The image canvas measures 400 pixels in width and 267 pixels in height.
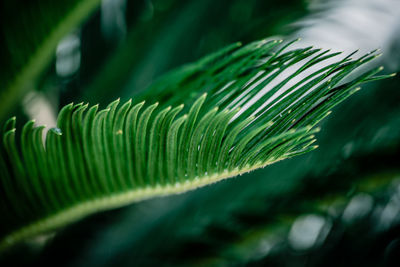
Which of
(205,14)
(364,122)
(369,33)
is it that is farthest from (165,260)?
(369,33)

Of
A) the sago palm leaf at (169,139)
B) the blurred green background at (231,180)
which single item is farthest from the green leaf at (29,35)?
the sago palm leaf at (169,139)

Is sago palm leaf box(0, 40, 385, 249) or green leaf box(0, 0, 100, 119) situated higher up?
green leaf box(0, 0, 100, 119)

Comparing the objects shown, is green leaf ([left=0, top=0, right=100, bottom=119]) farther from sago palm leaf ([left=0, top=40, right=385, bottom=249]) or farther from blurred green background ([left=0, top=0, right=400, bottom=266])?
sago palm leaf ([left=0, top=40, right=385, bottom=249])

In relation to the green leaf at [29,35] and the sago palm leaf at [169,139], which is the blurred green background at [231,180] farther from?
the sago palm leaf at [169,139]

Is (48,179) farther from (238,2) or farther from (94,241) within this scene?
(238,2)

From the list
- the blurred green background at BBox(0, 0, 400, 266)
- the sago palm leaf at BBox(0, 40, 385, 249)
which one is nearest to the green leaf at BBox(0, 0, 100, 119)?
the blurred green background at BBox(0, 0, 400, 266)
